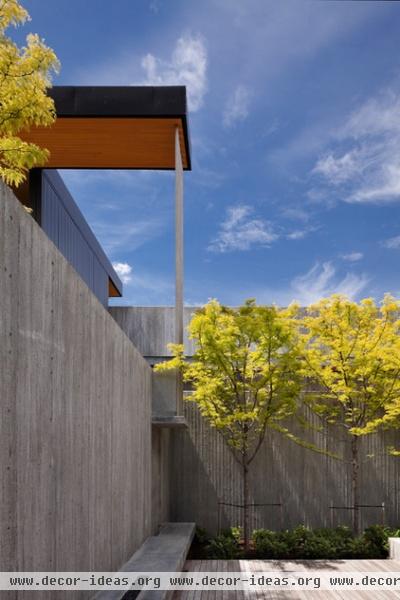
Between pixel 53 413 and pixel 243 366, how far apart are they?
8.37 meters

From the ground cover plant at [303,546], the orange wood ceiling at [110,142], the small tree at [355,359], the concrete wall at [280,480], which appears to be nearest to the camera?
the orange wood ceiling at [110,142]

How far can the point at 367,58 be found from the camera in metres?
14.3

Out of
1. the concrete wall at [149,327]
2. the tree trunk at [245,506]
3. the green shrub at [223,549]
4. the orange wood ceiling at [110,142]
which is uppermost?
the orange wood ceiling at [110,142]

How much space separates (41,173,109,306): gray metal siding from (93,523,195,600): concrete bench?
5.73 metres

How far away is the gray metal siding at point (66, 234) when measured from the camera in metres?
12.1

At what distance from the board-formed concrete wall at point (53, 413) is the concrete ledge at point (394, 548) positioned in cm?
600

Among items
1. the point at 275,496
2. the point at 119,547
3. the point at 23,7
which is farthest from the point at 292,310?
the point at 23,7

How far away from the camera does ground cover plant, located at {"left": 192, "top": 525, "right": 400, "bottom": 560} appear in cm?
1179

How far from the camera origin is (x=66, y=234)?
1380cm

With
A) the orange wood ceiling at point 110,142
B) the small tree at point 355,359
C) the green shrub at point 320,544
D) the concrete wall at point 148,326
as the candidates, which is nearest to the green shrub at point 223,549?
the green shrub at point 320,544

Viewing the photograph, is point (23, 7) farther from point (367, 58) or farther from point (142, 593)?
point (367, 58)

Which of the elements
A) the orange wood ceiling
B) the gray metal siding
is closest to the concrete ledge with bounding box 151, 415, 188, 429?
the gray metal siding

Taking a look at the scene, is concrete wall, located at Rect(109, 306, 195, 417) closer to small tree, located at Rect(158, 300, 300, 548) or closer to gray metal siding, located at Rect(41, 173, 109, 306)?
gray metal siding, located at Rect(41, 173, 109, 306)

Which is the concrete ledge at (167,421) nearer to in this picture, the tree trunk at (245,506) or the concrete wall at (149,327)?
the tree trunk at (245,506)
